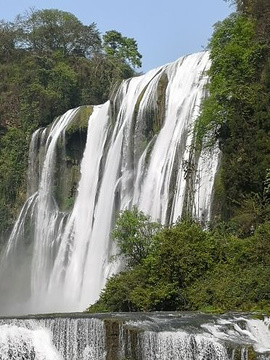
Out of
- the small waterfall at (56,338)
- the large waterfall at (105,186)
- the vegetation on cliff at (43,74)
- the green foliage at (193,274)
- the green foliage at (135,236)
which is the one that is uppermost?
the vegetation on cliff at (43,74)

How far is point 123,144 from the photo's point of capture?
38.4 metres

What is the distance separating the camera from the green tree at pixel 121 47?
221ft

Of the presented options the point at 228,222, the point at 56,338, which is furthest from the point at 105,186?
the point at 56,338

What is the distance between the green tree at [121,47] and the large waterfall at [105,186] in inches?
853

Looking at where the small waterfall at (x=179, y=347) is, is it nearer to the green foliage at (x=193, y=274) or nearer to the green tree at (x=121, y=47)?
the green foliage at (x=193, y=274)

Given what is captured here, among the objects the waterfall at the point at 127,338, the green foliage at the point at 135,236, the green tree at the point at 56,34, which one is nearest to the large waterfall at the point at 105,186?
the green foliage at the point at 135,236

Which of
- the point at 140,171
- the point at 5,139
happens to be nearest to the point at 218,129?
the point at 140,171

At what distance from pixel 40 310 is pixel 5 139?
62.1ft

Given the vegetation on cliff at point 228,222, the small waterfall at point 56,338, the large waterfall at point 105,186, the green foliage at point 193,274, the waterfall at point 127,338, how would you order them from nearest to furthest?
the waterfall at point 127,338, the small waterfall at point 56,338, the green foliage at point 193,274, the vegetation on cliff at point 228,222, the large waterfall at point 105,186

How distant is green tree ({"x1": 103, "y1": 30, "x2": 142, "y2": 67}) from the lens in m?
67.4

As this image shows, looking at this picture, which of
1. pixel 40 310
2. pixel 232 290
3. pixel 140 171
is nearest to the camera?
pixel 232 290

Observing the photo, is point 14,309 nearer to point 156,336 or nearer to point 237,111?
point 237,111

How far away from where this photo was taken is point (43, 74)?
57719 millimetres

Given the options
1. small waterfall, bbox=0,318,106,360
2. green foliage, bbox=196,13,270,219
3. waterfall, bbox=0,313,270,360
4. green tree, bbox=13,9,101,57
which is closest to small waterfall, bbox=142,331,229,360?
waterfall, bbox=0,313,270,360
